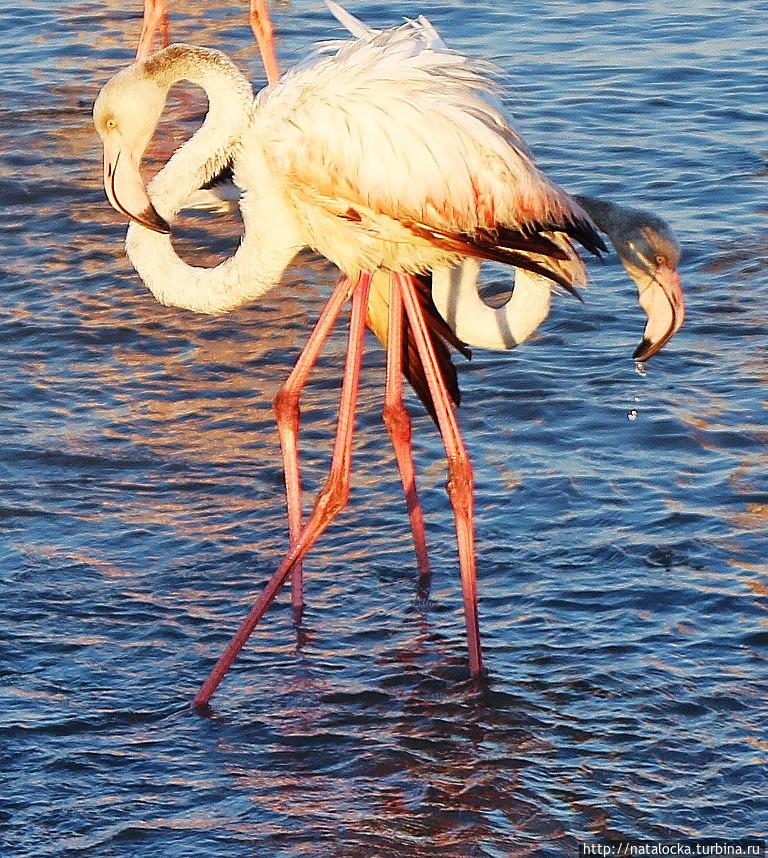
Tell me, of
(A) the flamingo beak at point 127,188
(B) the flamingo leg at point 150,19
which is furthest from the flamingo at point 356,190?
(B) the flamingo leg at point 150,19

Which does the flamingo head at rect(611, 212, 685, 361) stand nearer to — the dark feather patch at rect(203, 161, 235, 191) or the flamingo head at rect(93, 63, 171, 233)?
the dark feather patch at rect(203, 161, 235, 191)

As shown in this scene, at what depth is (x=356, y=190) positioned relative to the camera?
16.3 ft

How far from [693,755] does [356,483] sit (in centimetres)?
212

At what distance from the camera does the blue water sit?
178 inches

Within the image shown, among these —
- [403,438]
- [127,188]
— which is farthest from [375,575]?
[127,188]

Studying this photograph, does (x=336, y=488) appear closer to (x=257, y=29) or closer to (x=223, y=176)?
(x=223, y=176)

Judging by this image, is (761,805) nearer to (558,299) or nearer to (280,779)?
(280,779)

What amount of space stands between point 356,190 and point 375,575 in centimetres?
145

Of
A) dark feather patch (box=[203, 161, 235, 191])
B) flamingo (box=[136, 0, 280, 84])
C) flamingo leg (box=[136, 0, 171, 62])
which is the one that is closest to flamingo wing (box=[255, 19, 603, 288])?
dark feather patch (box=[203, 161, 235, 191])

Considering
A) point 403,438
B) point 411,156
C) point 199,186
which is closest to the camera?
point 411,156

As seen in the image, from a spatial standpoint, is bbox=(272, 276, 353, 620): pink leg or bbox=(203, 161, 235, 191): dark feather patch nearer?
bbox=(203, 161, 235, 191): dark feather patch

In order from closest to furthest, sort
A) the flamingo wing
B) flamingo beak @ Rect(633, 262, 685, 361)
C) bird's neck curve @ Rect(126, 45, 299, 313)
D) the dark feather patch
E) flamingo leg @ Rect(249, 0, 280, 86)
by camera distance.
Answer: the flamingo wing → bird's neck curve @ Rect(126, 45, 299, 313) → the dark feather patch → flamingo beak @ Rect(633, 262, 685, 361) → flamingo leg @ Rect(249, 0, 280, 86)

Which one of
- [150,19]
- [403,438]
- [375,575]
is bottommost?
[375,575]

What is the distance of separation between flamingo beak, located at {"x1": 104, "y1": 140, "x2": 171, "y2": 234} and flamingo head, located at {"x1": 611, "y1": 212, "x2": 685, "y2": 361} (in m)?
1.57
